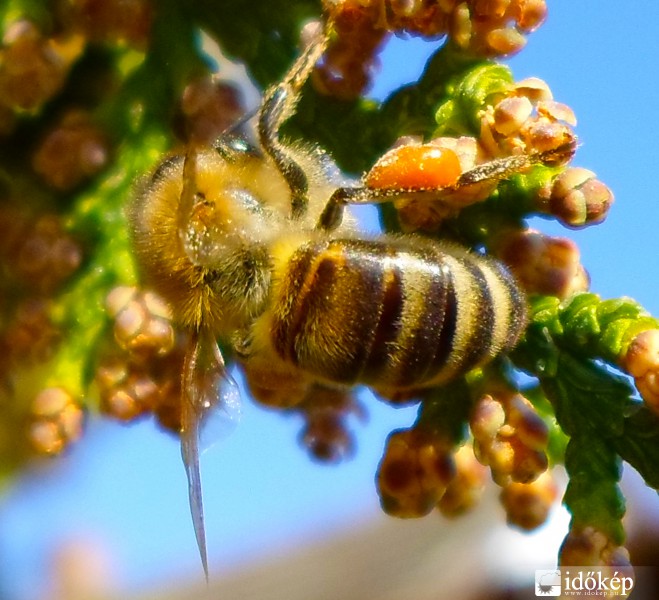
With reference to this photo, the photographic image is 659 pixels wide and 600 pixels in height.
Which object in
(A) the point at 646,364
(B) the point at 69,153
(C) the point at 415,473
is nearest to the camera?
(A) the point at 646,364

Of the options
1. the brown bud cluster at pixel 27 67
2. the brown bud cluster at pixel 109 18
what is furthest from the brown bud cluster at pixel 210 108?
the brown bud cluster at pixel 27 67

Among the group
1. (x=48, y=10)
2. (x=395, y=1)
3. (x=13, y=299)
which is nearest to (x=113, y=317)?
(x=13, y=299)

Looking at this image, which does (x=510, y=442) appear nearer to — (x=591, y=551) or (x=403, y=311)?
(x=591, y=551)

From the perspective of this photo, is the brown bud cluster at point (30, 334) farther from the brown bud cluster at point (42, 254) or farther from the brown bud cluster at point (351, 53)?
the brown bud cluster at point (351, 53)

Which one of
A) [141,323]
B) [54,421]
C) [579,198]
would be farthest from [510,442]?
[54,421]

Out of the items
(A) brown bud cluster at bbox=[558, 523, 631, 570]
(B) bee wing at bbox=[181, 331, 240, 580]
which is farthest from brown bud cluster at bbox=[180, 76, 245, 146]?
(A) brown bud cluster at bbox=[558, 523, 631, 570]

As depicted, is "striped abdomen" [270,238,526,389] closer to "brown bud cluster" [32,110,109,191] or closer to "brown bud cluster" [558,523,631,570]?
"brown bud cluster" [558,523,631,570]
